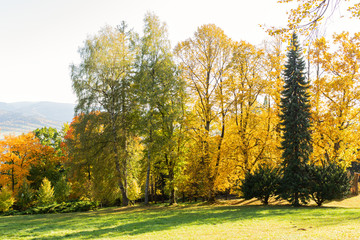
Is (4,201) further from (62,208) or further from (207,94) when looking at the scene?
(207,94)

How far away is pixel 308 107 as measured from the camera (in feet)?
66.2

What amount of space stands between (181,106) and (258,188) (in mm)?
9827

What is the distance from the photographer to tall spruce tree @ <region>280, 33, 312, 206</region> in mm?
18703

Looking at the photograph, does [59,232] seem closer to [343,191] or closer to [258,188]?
[258,188]

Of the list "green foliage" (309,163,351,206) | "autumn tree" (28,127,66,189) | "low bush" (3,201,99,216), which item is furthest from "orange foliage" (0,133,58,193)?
"green foliage" (309,163,351,206)

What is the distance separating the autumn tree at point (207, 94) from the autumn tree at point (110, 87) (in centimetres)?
600

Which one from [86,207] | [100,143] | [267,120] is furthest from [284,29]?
[86,207]

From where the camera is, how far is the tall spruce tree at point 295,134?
18.7 meters

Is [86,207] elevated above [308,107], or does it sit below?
below

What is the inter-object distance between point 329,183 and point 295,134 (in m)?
4.42

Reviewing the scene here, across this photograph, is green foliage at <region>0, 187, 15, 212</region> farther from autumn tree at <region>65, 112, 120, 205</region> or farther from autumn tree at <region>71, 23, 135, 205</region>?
autumn tree at <region>71, 23, 135, 205</region>

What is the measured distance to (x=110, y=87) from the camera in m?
23.0

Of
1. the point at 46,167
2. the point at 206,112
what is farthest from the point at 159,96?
the point at 46,167

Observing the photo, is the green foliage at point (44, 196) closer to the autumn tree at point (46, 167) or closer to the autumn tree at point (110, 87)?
the autumn tree at point (110, 87)
